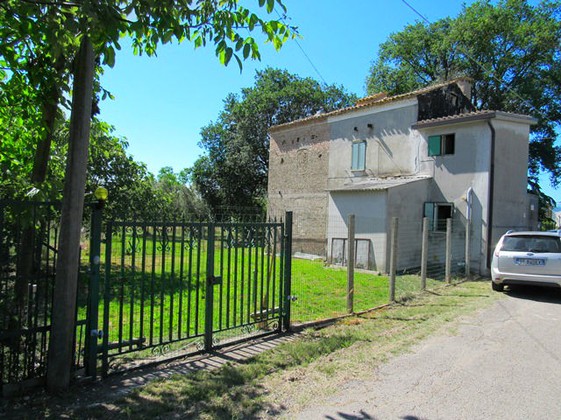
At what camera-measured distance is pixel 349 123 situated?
21.1 meters

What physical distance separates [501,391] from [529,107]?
2712 centimetres

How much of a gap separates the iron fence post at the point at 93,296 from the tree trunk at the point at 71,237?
18 centimetres

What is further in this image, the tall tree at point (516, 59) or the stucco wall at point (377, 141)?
the tall tree at point (516, 59)

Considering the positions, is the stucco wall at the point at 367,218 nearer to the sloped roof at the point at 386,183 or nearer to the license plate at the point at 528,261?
the sloped roof at the point at 386,183

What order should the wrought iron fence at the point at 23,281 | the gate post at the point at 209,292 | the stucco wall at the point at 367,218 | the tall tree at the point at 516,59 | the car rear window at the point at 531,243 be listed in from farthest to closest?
the tall tree at the point at 516,59, the stucco wall at the point at 367,218, the car rear window at the point at 531,243, the gate post at the point at 209,292, the wrought iron fence at the point at 23,281

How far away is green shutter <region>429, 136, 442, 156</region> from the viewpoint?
54.1 feet

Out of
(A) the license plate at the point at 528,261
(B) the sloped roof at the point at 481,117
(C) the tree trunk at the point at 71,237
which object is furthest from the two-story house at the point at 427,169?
(C) the tree trunk at the point at 71,237

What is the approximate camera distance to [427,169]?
17.1 metres

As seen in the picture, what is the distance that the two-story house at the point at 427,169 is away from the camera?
15133 mm

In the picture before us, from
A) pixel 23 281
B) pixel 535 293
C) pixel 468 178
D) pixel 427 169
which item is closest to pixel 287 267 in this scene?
pixel 23 281

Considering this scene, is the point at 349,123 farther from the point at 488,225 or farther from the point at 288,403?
the point at 288,403

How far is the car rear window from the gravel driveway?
3.19 metres

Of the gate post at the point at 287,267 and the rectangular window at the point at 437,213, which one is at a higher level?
the rectangular window at the point at 437,213

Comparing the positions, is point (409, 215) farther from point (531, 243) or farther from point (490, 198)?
point (531, 243)
